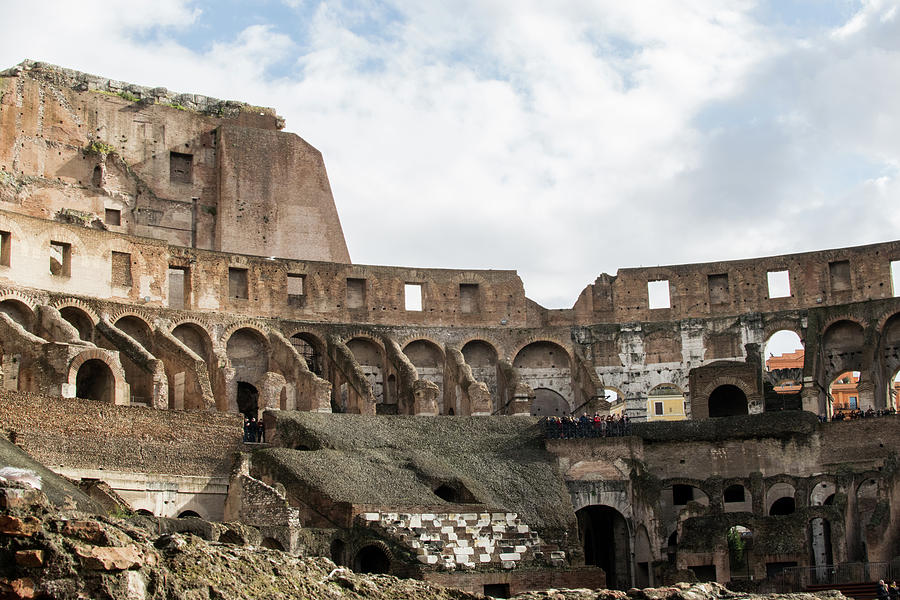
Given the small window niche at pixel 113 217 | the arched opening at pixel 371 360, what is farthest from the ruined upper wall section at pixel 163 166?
the arched opening at pixel 371 360

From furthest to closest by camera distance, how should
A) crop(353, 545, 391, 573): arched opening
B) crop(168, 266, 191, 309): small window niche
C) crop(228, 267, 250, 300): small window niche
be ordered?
crop(228, 267, 250, 300): small window niche, crop(168, 266, 191, 309): small window niche, crop(353, 545, 391, 573): arched opening

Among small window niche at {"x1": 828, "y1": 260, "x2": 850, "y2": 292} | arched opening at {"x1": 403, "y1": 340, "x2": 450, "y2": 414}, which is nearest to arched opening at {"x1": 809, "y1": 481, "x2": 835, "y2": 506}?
small window niche at {"x1": 828, "y1": 260, "x2": 850, "y2": 292}

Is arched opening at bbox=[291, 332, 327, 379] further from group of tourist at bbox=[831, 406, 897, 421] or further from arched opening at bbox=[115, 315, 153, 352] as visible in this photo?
group of tourist at bbox=[831, 406, 897, 421]

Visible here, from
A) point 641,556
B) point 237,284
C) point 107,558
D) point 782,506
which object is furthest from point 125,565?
point 237,284

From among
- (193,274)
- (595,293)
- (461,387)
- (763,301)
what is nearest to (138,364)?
(193,274)

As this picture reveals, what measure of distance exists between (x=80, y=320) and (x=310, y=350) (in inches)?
383

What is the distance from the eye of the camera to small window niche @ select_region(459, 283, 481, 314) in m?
53.5

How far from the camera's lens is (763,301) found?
52156mm

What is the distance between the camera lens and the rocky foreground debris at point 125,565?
1622cm

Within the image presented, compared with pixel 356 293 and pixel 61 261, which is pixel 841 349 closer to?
pixel 356 293

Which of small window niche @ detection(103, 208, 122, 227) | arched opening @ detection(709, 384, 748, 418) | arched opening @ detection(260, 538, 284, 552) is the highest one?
small window niche @ detection(103, 208, 122, 227)

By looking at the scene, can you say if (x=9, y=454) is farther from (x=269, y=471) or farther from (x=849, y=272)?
(x=849, y=272)

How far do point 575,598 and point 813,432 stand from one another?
870 inches

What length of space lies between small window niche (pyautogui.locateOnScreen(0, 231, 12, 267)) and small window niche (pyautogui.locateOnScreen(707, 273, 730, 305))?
92.9 feet
